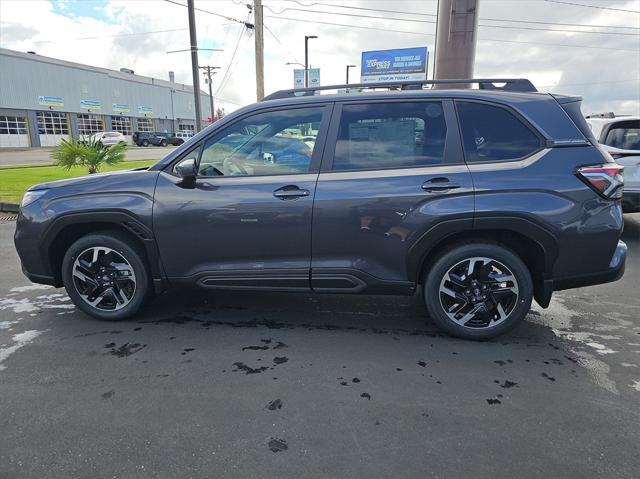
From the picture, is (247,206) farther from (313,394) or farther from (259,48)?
(259,48)

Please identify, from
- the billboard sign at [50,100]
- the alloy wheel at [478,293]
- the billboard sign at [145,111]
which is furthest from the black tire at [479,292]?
the billboard sign at [145,111]

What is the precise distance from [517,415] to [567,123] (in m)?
2.11

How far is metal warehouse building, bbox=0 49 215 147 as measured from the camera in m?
44.2

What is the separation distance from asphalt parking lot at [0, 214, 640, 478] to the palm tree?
22.7ft

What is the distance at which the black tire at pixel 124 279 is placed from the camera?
12.2 ft

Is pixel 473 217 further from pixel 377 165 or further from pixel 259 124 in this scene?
pixel 259 124

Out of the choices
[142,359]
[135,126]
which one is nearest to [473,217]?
[142,359]

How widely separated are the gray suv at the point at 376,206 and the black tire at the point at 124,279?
0.05 ft

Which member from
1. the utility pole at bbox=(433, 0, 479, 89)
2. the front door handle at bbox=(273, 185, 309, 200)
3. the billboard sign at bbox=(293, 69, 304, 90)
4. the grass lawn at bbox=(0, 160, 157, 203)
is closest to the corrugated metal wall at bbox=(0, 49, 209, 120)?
the billboard sign at bbox=(293, 69, 304, 90)

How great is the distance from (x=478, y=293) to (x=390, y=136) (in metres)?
1.38

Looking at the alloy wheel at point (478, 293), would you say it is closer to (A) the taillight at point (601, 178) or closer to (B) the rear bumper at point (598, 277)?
(B) the rear bumper at point (598, 277)

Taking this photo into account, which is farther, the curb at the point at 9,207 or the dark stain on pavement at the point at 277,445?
the curb at the point at 9,207

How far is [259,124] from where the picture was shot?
364 cm

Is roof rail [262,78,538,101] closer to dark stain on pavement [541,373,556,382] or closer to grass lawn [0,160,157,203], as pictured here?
dark stain on pavement [541,373,556,382]
